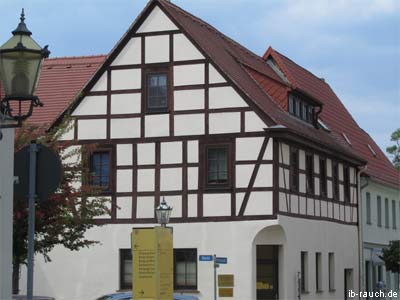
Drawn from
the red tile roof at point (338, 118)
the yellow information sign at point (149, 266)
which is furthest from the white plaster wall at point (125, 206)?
the yellow information sign at point (149, 266)

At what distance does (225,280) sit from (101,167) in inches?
243

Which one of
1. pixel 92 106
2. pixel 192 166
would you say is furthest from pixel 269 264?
pixel 92 106

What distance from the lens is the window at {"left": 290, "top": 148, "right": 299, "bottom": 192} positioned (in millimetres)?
30938

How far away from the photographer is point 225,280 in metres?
28.8

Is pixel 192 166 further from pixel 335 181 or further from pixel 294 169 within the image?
pixel 335 181

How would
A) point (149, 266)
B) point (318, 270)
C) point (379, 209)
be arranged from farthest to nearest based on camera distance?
1. point (379, 209)
2. point (318, 270)
3. point (149, 266)

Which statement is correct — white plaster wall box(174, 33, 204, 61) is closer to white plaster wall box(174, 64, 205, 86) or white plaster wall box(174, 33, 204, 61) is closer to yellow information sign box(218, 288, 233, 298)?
white plaster wall box(174, 64, 205, 86)

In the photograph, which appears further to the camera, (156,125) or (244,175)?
(156,125)

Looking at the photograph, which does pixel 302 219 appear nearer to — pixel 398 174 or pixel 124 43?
pixel 124 43

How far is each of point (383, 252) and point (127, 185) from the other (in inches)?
554

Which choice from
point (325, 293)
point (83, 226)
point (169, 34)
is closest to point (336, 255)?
point (325, 293)

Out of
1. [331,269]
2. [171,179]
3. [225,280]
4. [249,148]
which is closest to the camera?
[225,280]

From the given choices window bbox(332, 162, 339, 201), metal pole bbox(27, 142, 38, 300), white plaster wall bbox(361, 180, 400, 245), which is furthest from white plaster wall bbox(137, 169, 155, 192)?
metal pole bbox(27, 142, 38, 300)

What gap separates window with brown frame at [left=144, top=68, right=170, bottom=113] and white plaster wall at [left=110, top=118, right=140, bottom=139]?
0.64 m
